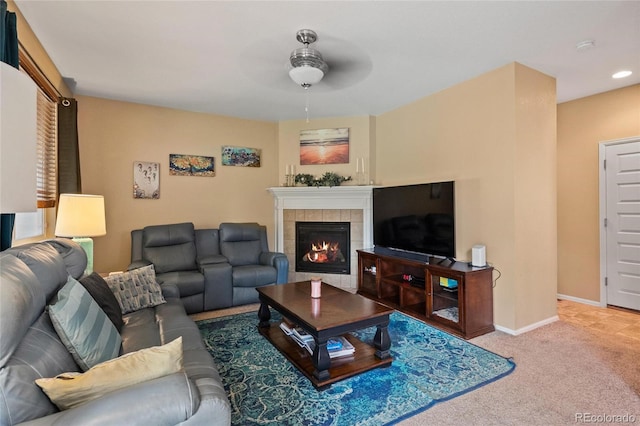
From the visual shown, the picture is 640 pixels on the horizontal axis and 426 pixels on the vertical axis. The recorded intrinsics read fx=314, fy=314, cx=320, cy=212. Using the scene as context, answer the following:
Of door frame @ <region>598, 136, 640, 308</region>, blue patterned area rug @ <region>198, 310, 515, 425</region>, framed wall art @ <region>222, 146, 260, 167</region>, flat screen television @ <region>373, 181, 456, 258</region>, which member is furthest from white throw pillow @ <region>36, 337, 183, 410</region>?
door frame @ <region>598, 136, 640, 308</region>

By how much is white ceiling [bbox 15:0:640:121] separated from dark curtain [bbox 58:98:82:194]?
15.2 inches

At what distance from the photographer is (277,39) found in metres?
2.58

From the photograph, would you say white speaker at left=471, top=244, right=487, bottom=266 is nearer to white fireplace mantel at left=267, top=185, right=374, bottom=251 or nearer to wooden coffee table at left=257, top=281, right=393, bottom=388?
wooden coffee table at left=257, top=281, right=393, bottom=388

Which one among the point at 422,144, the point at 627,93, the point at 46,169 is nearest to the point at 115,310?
the point at 46,169

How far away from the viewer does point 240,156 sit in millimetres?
4852

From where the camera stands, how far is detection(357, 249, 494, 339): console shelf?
296 cm

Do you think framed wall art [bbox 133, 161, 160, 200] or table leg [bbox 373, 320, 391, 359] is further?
framed wall art [bbox 133, 161, 160, 200]

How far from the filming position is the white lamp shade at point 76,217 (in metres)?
2.70

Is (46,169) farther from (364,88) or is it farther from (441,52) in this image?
(441,52)

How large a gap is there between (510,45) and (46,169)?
14.1ft

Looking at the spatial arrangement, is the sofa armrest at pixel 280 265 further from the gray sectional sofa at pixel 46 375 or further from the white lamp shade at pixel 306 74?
the gray sectional sofa at pixel 46 375

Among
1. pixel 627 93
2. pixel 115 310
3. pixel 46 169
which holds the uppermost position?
pixel 627 93

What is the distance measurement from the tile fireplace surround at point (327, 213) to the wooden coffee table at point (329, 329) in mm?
1891

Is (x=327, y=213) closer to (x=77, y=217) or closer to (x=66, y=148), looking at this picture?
(x=77, y=217)
